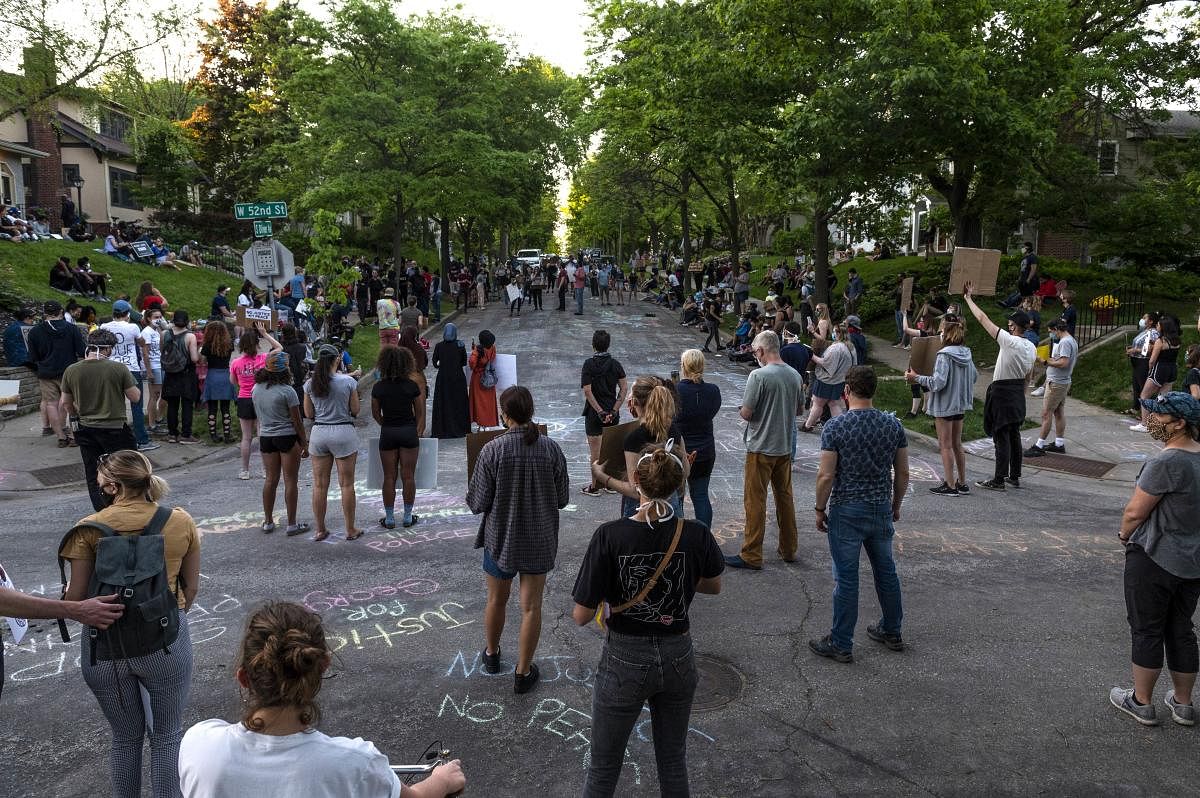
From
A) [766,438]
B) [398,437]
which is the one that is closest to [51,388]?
[398,437]

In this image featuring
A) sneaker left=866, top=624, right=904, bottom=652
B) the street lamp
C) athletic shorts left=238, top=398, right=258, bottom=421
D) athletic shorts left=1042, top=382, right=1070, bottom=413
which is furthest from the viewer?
the street lamp

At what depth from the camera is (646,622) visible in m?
3.51

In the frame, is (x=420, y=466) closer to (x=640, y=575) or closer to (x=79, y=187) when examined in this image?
(x=640, y=575)

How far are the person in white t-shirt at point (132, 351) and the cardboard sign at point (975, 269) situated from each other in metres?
10.8

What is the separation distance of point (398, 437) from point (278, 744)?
592 cm

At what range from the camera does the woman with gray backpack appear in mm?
3664

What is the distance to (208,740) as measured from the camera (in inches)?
89.8

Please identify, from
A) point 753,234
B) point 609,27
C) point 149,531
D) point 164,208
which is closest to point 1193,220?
point 609,27

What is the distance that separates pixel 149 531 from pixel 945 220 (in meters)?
35.7

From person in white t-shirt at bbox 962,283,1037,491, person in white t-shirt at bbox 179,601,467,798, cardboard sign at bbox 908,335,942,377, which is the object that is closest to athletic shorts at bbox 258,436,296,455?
person in white t-shirt at bbox 179,601,467,798

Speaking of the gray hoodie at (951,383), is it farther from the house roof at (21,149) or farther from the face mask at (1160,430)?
the house roof at (21,149)

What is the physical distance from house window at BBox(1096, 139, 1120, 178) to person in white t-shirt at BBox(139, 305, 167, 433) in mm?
29214

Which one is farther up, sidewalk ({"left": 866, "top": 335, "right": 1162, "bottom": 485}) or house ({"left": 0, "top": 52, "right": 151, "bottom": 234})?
house ({"left": 0, "top": 52, "right": 151, "bottom": 234})

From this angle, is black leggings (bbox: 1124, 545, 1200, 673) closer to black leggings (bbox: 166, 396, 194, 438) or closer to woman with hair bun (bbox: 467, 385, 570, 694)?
woman with hair bun (bbox: 467, 385, 570, 694)
